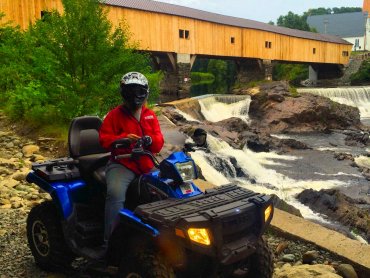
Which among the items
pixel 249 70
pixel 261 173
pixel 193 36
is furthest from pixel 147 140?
pixel 249 70

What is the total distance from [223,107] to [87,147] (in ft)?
84.5

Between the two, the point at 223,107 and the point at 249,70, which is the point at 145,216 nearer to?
the point at 223,107

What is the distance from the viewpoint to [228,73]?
72.1 meters

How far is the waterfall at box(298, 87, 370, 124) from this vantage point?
1473 inches

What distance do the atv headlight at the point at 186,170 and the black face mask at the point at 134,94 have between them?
2.71ft

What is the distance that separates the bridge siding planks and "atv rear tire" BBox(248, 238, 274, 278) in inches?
728

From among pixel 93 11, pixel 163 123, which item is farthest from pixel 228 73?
pixel 93 11

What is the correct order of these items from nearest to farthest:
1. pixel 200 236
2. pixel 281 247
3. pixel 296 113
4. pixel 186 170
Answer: pixel 200 236
pixel 186 170
pixel 281 247
pixel 296 113

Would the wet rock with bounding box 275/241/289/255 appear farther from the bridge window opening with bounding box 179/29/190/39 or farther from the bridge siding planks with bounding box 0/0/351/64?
the bridge window opening with bounding box 179/29/190/39

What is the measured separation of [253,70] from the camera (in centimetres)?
4125

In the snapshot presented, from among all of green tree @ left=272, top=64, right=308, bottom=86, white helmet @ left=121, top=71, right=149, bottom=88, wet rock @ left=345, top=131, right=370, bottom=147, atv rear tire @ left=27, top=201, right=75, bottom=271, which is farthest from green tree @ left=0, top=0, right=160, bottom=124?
green tree @ left=272, top=64, right=308, bottom=86

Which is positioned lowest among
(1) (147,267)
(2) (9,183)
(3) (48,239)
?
(2) (9,183)

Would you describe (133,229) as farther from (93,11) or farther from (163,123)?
(163,123)

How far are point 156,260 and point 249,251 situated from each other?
74 cm
